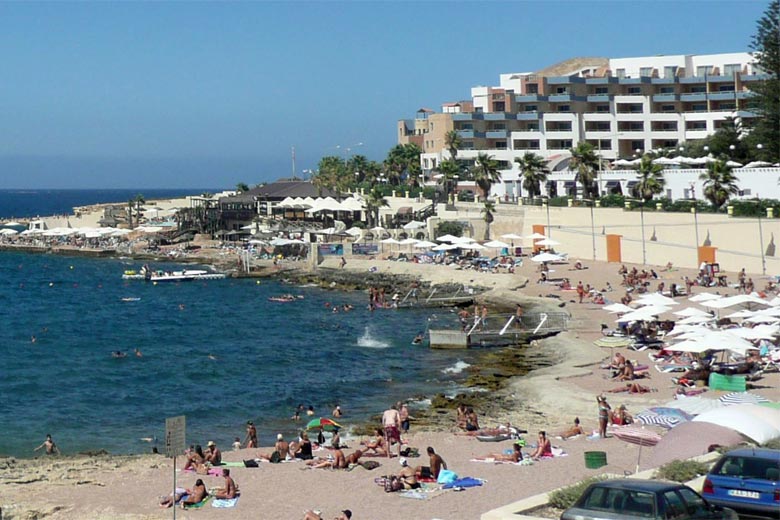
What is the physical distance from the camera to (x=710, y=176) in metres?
47.5

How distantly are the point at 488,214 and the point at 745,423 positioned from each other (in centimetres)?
4478

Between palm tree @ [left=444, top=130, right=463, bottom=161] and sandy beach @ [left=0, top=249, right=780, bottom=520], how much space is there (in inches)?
1956

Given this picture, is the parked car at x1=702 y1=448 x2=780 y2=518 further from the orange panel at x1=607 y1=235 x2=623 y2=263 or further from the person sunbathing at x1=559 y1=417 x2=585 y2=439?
the orange panel at x1=607 y1=235 x2=623 y2=263

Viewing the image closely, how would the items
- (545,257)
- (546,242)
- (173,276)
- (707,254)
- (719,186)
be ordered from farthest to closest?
(173,276) → (546,242) → (545,257) → (719,186) → (707,254)

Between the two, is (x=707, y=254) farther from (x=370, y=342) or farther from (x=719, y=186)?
Answer: (x=370, y=342)

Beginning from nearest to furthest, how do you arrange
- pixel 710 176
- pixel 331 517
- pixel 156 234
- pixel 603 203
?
pixel 331 517 < pixel 710 176 < pixel 603 203 < pixel 156 234

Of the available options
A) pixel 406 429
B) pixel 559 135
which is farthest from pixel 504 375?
pixel 559 135

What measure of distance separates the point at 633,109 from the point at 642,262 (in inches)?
1224

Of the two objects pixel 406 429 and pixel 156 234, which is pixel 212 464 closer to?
pixel 406 429

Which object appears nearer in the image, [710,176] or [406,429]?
[406,429]

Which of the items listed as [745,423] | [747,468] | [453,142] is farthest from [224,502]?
[453,142]

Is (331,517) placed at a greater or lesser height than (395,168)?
lesser

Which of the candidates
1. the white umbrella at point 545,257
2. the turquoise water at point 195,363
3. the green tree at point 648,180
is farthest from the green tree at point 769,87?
the turquoise water at point 195,363

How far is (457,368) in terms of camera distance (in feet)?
106
